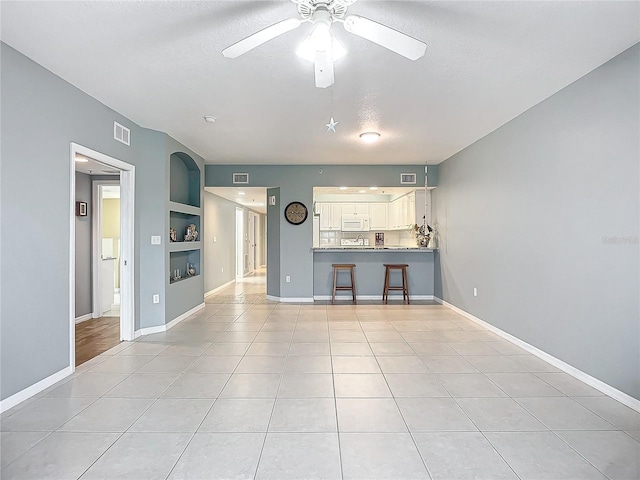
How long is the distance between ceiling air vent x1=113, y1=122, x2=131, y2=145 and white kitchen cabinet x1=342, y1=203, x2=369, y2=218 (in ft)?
16.9

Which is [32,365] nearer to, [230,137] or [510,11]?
[230,137]

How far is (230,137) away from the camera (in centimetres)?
479

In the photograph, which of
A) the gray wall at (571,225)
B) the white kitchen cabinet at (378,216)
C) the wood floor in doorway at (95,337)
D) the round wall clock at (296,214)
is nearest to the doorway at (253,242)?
the white kitchen cabinet at (378,216)

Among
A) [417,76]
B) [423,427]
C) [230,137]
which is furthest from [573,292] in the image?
[230,137]

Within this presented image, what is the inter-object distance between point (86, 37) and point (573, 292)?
14.0 feet

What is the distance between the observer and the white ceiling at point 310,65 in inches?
84.9

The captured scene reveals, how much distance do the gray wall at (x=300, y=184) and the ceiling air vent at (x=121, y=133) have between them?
98.9 inches

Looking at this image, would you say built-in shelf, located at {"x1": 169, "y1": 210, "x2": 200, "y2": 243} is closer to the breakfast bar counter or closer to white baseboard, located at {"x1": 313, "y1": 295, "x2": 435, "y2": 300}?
the breakfast bar counter

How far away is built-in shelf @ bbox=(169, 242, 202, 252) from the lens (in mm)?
4840

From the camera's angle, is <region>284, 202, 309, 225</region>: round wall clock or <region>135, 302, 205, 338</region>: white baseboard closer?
<region>135, 302, 205, 338</region>: white baseboard

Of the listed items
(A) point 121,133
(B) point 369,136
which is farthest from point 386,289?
(A) point 121,133

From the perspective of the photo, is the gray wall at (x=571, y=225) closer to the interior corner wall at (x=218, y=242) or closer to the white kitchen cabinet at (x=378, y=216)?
the white kitchen cabinet at (x=378, y=216)

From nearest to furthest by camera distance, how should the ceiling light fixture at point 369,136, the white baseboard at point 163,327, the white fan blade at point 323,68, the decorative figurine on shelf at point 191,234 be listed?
the white fan blade at point 323,68
the white baseboard at point 163,327
the ceiling light fixture at point 369,136
the decorative figurine on shelf at point 191,234

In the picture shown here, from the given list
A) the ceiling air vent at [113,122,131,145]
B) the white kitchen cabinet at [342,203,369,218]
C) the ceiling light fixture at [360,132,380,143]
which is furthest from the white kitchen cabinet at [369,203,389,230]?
the ceiling air vent at [113,122,131,145]
